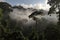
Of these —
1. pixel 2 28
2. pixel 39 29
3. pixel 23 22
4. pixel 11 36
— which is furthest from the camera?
pixel 23 22

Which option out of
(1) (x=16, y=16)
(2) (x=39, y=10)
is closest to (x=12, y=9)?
(1) (x=16, y=16)

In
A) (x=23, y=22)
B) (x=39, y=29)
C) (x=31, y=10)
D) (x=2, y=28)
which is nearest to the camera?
(x=2, y=28)

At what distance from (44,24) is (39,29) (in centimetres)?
72

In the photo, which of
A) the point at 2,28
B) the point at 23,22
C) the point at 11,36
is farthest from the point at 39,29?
the point at 2,28

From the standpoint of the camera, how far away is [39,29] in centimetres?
2227

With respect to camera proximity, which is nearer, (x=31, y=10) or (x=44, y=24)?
(x=44, y=24)

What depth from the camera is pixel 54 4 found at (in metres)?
20.6

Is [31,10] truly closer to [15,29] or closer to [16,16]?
[16,16]

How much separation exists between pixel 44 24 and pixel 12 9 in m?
3.79

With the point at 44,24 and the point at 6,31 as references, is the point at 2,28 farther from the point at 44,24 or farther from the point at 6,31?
the point at 44,24

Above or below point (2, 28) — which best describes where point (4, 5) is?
above

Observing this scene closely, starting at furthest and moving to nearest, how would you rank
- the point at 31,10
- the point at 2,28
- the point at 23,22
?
the point at 31,10
the point at 23,22
the point at 2,28

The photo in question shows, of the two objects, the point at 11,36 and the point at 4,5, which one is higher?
the point at 4,5

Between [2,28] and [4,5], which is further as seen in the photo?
[4,5]
